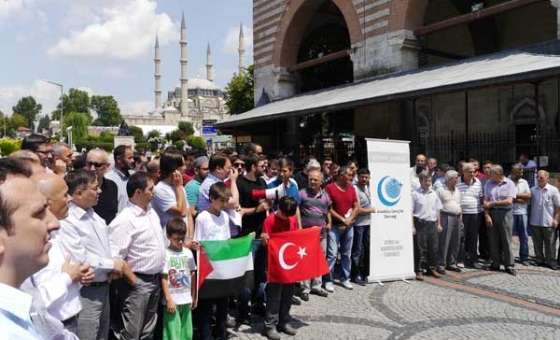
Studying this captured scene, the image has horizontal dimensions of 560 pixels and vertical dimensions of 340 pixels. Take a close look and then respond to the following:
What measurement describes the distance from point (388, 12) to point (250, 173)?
470 inches

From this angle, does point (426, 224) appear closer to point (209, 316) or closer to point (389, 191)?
point (389, 191)

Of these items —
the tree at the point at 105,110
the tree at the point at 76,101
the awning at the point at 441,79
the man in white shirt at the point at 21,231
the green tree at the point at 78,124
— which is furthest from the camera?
the tree at the point at 105,110

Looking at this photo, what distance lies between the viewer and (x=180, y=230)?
14.6 ft

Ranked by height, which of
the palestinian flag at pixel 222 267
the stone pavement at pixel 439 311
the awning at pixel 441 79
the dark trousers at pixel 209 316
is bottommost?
the stone pavement at pixel 439 311

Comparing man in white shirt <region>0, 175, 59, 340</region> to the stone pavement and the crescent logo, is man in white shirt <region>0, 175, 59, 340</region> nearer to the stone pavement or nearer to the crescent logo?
the crescent logo

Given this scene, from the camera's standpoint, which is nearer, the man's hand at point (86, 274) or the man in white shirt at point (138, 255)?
the man's hand at point (86, 274)

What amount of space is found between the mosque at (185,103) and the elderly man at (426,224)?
82.2 metres

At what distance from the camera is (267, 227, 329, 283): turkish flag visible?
5330 mm

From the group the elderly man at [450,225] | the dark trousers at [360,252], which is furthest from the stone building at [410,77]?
the dark trousers at [360,252]

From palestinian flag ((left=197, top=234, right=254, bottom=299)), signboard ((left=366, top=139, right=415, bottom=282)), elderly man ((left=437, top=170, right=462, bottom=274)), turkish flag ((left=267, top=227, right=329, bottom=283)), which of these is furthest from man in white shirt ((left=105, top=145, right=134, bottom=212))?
elderly man ((left=437, top=170, right=462, bottom=274))

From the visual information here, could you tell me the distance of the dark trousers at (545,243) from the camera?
8516mm

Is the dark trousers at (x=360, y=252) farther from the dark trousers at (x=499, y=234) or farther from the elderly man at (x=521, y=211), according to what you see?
the elderly man at (x=521, y=211)

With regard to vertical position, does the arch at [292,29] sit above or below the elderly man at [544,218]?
above

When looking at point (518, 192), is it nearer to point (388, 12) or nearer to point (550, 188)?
point (550, 188)
